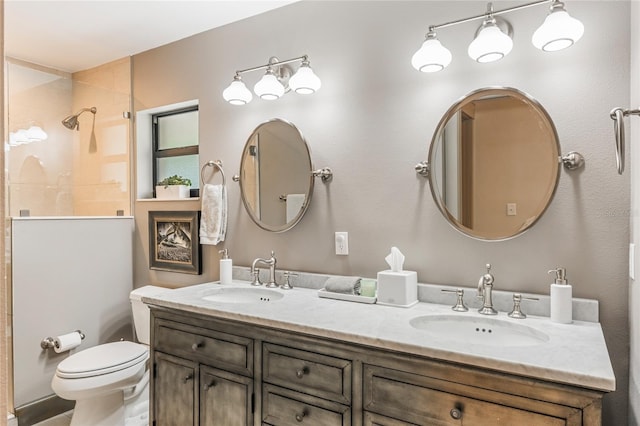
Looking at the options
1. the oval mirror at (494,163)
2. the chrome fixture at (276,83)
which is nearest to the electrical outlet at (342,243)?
the oval mirror at (494,163)

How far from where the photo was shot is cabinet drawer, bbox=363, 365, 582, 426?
112 cm

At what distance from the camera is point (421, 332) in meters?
1.39

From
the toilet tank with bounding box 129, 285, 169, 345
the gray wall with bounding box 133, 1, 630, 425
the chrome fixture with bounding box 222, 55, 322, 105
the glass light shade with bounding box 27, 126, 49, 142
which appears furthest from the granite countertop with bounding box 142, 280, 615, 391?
the glass light shade with bounding box 27, 126, 49, 142

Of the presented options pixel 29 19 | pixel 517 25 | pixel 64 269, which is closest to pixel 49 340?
pixel 64 269

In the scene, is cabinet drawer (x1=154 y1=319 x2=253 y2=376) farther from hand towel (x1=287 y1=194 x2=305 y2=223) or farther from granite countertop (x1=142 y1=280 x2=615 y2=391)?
hand towel (x1=287 y1=194 x2=305 y2=223)

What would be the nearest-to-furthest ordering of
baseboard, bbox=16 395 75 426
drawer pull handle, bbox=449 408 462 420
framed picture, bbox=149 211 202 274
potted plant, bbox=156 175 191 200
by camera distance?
drawer pull handle, bbox=449 408 462 420 → baseboard, bbox=16 395 75 426 → framed picture, bbox=149 211 202 274 → potted plant, bbox=156 175 191 200

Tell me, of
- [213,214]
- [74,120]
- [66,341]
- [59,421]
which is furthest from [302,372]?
[74,120]

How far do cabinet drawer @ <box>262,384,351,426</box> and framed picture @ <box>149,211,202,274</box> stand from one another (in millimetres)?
1268

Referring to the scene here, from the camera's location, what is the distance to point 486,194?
174 cm

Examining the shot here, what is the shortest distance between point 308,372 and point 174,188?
5.88 ft

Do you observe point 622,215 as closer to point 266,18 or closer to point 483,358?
point 483,358

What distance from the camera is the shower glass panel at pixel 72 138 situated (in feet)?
9.34

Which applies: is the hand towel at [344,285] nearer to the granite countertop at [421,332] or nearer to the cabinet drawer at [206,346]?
→ the granite countertop at [421,332]

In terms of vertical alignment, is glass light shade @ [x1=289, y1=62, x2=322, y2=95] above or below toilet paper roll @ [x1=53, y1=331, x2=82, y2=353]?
above
